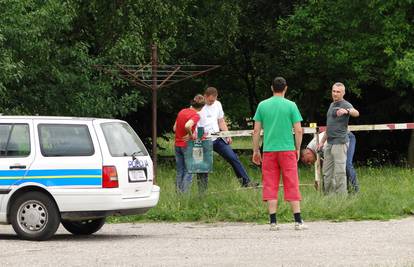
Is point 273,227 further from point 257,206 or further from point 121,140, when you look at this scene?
point 121,140

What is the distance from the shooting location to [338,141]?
15984mm

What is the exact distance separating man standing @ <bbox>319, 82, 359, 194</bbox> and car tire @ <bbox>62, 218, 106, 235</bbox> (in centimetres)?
397

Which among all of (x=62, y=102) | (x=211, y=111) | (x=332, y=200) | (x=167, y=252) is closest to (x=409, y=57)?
(x=62, y=102)

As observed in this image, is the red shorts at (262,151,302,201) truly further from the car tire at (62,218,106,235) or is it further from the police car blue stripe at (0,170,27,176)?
the police car blue stripe at (0,170,27,176)

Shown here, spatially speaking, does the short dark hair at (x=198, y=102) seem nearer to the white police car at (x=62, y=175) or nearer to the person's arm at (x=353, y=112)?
the person's arm at (x=353, y=112)

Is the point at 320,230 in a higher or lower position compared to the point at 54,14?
lower

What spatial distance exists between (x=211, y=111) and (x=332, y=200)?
11.0 feet

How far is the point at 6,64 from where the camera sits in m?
20.7

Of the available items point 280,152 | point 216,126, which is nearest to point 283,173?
point 280,152

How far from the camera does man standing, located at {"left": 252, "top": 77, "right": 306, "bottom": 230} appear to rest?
13.2m

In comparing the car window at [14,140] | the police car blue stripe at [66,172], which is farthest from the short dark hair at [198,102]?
the police car blue stripe at [66,172]

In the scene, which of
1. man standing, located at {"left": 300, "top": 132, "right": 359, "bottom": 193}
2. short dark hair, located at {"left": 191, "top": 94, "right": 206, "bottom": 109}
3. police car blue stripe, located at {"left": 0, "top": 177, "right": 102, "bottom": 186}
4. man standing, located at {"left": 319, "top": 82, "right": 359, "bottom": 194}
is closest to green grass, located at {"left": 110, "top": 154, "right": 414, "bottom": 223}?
man standing, located at {"left": 300, "top": 132, "right": 359, "bottom": 193}

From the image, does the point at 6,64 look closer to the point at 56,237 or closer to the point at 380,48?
the point at 56,237

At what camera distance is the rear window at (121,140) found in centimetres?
1309
